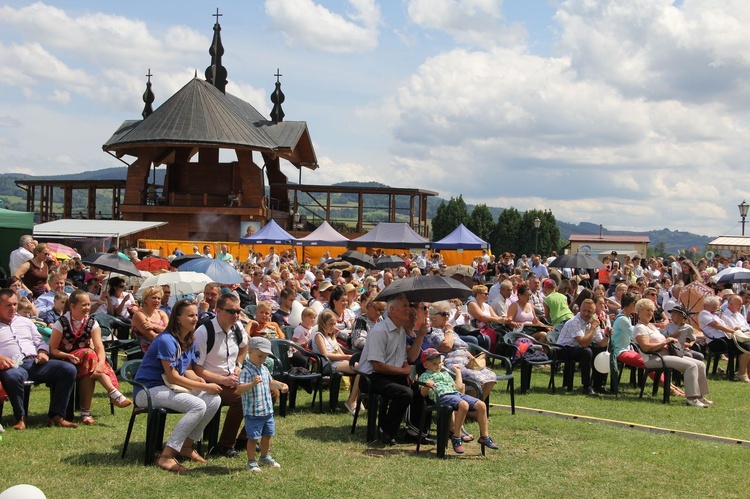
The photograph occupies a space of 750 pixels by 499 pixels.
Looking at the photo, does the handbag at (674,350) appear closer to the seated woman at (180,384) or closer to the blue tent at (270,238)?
A: the seated woman at (180,384)

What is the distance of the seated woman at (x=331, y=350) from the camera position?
30.8 ft

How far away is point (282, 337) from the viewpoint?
10.6 meters

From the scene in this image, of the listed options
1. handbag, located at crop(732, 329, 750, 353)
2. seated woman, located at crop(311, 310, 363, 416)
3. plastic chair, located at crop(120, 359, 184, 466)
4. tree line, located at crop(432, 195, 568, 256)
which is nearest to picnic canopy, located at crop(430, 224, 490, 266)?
handbag, located at crop(732, 329, 750, 353)

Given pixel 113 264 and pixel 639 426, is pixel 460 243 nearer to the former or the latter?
pixel 113 264

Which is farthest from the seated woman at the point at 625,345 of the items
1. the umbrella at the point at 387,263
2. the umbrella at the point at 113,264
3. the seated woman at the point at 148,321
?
the umbrella at the point at 387,263

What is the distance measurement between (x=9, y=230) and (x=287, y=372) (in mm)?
12579

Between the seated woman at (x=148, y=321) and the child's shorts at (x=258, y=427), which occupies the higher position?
the seated woman at (x=148, y=321)

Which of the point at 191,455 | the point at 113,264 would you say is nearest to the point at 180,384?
the point at 191,455

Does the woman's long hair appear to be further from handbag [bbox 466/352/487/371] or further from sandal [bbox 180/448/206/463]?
handbag [bbox 466/352/487/371]

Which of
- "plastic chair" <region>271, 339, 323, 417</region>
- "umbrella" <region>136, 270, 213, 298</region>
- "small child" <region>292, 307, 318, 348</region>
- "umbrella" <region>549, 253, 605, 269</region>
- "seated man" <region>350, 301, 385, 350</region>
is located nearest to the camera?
"plastic chair" <region>271, 339, 323, 417</region>

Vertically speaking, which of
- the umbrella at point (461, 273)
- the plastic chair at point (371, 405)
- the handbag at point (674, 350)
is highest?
the umbrella at point (461, 273)

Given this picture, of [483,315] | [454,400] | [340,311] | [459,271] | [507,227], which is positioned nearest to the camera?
[454,400]

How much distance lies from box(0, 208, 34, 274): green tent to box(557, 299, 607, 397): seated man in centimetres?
1342

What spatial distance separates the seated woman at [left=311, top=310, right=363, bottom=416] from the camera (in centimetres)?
938
